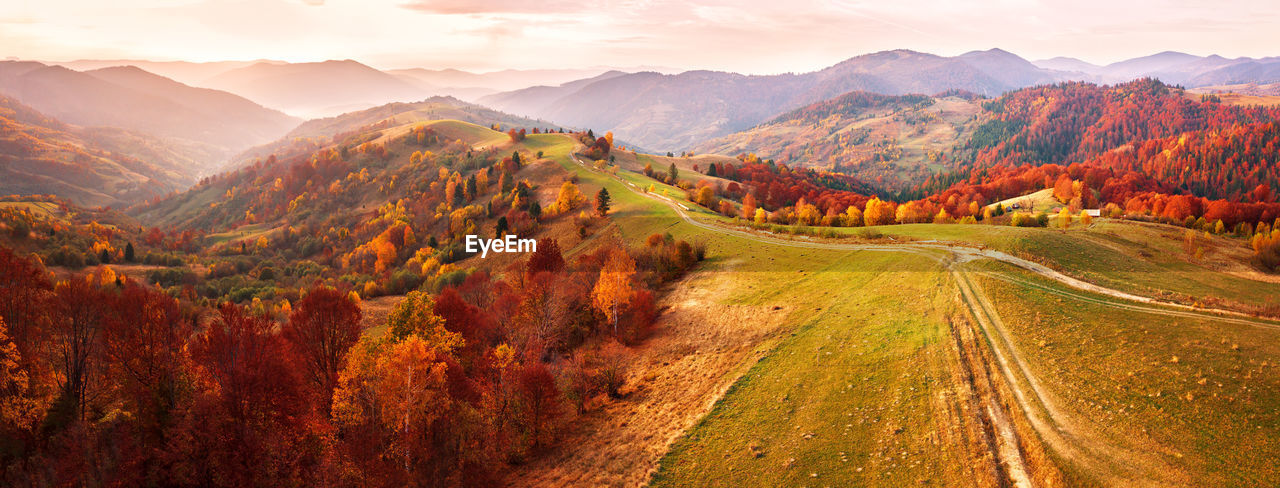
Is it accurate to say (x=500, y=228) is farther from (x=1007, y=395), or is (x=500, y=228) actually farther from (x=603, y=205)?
(x=1007, y=395)

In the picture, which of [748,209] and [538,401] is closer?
[538,401]

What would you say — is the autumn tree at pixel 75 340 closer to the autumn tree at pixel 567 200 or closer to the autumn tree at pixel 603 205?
the autumn tree at pixel 603 205

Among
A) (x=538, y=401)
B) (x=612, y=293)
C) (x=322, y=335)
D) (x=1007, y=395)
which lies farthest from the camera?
(x=612, y=293)

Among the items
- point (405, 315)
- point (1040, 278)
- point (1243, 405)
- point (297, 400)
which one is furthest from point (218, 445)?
point (1040, 278)

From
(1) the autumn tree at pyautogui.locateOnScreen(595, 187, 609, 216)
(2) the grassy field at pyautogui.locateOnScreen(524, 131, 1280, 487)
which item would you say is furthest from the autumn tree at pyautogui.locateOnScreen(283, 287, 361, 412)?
(1) the autumn tree at pyautogui.locateOnScreen(595, 187, 609, 216)

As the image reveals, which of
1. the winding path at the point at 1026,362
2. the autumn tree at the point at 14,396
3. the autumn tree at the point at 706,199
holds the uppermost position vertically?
the autumn tree at the point at 706,199

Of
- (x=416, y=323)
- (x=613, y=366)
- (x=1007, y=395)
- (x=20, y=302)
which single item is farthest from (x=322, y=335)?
(x=1007, y=395)

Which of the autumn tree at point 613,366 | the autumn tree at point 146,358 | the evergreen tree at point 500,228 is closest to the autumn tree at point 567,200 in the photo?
the evergreen tree at point 500,228

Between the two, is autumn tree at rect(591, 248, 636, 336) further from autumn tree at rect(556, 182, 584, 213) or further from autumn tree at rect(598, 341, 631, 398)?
autumn tree at rect(556, 182, 584, 213)

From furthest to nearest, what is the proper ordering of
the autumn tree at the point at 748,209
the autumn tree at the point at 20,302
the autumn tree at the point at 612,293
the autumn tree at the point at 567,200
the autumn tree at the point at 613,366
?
the autumn tree at the point at 567,200
the autumn tree at the point at 748,209
the autumn tree at the point at 612,293
the autumn tree at the point at 20,302
the autumn tree at the point at 613,366
